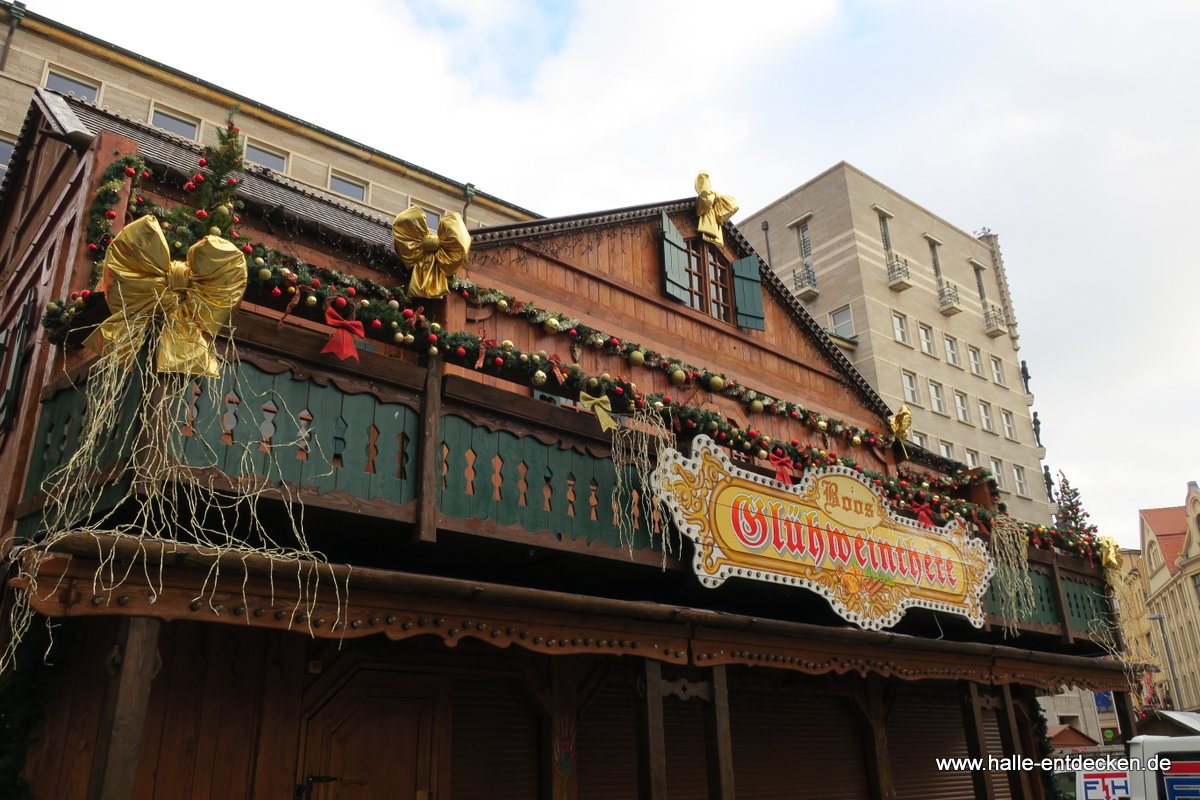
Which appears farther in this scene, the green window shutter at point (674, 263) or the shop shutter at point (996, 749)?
the shop shutter at point (996, 749)

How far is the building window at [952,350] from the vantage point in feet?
109

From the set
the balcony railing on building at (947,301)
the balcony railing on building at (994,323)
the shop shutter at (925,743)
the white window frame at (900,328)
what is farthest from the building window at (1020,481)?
the shop shutter at (925,743)

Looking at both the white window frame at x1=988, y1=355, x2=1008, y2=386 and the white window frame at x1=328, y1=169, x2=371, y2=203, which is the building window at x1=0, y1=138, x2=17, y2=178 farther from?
the white window frame at x1=988, y1=355, x2=1008, y2=386

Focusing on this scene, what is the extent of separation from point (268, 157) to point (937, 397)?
76.6 feet

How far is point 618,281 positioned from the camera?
1400 cm

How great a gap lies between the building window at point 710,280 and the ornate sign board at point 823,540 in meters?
5.17

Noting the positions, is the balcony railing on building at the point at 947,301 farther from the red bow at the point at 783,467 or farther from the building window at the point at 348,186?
the red bow at the point at 783,467

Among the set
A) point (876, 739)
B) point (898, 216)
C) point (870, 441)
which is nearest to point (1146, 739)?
point (876, 739)

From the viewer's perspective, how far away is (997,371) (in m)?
35.7

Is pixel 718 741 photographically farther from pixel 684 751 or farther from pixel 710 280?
pixel 710 280

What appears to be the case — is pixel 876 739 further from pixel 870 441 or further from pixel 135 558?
pixel 135 558

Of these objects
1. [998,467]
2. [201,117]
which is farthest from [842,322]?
[201,117]

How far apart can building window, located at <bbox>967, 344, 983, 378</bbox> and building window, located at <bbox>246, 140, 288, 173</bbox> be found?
25.6 meters

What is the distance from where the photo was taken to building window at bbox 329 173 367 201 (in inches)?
856
